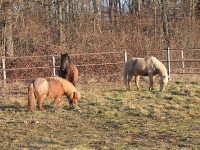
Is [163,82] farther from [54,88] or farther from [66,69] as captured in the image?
[54,88]

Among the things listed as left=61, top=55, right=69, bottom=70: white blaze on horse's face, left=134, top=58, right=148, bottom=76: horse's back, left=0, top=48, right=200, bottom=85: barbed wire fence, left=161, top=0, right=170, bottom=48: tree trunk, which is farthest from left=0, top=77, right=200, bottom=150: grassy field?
left=161, top=0, right=170, bottom=48: tree trunk

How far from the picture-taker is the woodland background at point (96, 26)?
21.6 metres

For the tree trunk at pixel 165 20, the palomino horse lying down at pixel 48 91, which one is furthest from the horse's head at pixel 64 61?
the tree trunk at pixel 165 20

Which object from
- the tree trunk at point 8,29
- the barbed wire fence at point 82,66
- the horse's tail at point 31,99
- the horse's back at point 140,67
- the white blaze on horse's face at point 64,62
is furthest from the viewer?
the tree trunk at point 8,29

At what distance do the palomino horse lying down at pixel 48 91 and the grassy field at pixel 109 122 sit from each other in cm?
28

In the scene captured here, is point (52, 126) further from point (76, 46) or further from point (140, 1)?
point (140, 1)

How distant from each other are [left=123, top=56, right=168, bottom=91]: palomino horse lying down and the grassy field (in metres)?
0.47

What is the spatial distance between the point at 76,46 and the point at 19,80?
15.4 ft

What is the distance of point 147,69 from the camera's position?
14609 millimetres

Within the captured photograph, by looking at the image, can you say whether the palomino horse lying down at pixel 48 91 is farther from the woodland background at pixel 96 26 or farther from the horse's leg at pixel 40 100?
the woodland background at pixel 96 26

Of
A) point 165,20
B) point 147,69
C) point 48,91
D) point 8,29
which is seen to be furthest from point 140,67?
point 165,20

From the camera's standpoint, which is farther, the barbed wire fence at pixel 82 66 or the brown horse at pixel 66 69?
the barbed wire fence at pixel 82 66

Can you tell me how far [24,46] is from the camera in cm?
2281

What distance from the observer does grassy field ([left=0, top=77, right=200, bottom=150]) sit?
747cm
